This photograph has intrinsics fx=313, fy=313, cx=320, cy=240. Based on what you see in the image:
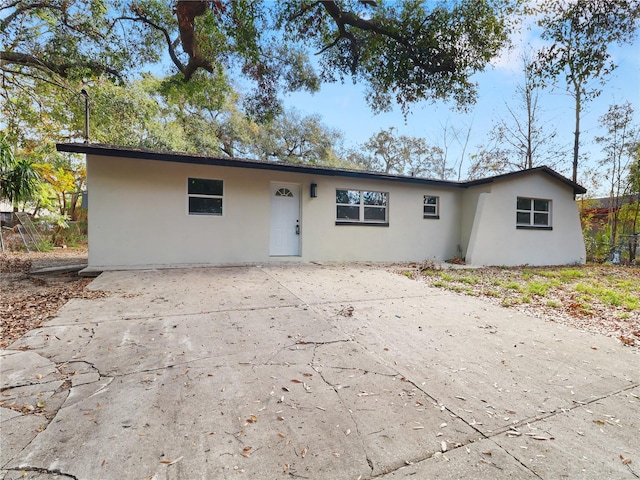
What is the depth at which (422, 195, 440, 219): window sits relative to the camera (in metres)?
10.6

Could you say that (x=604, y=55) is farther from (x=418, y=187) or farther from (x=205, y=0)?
(x=205, y=0)

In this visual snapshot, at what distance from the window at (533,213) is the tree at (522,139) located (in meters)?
7.18

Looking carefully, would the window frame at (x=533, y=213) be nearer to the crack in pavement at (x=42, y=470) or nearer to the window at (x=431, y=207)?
the window at (x=431, y=207)

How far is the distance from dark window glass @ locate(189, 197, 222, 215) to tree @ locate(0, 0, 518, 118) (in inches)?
141

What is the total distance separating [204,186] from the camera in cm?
813

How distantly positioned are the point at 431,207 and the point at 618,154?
1019cm

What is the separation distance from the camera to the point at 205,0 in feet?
20.4

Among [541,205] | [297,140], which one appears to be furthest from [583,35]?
[297,140]

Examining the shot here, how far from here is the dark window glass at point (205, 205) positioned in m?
8.04

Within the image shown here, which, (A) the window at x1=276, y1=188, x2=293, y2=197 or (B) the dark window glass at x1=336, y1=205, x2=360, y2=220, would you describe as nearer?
(A) the window at x1=276, y1=188, x2=293, y2=197

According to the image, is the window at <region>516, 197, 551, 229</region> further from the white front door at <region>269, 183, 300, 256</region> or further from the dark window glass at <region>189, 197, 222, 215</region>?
the dark window glass at <region>189, 197, 222, 215</region>

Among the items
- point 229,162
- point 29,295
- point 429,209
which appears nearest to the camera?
point 29,295

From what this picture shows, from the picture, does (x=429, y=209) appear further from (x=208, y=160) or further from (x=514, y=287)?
(x=208, y=160)

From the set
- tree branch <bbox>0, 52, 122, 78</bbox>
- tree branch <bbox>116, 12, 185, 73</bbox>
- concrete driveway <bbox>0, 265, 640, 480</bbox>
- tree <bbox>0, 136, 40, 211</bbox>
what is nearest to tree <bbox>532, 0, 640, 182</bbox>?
concrete driveway <bbox>0, 265, 640, 480</bbox>
